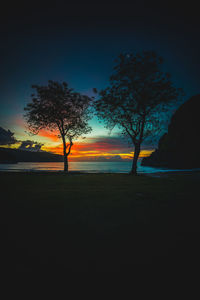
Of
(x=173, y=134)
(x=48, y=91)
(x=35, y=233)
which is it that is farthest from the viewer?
(x=173, y=134)

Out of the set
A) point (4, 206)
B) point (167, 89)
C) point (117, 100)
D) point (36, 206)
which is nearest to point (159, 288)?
point (36, 206)

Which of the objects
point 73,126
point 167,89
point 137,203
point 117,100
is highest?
point 167,89

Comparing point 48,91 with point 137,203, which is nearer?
point 137,203

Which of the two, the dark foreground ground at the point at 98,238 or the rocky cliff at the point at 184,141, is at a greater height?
the rocky cliff at the point at 184,141

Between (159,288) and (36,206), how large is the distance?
5146 mm

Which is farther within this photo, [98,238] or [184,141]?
[184,141]

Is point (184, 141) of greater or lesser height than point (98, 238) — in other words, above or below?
above

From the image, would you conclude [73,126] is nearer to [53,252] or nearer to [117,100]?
[117,100]

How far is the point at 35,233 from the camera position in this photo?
3.66m

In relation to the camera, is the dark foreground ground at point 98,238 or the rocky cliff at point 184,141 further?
the rocky cliff at point 184,141

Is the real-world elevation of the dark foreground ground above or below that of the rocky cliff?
below

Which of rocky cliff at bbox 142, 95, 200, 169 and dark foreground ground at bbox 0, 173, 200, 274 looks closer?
dark foreground ground at bbox 0, 173, 200, 274

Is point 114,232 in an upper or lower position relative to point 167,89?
lower

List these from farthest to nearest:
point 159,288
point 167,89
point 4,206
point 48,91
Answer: point 48,91, point 167,89, point 4,206, point 159,288
